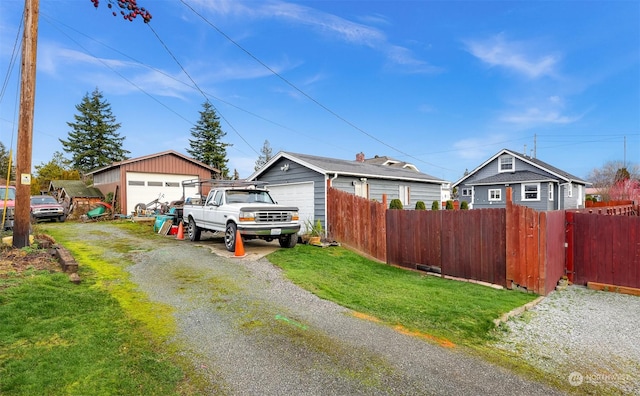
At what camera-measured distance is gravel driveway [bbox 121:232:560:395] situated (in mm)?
3047

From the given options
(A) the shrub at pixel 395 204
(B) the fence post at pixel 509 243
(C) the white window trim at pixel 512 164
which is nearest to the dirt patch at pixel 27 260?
(B) the fence post at pixel 509 243

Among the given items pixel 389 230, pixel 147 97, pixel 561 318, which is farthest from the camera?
pixel 147 97

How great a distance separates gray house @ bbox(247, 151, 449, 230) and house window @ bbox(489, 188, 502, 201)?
1402 centimetres

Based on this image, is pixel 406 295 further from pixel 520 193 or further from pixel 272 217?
pixel 520 193

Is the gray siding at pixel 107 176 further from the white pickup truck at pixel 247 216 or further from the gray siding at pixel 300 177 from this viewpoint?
the white pickup truck at pixel 247 216

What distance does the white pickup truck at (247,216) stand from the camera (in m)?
9.41

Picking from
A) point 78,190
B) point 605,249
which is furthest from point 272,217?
point 78,190

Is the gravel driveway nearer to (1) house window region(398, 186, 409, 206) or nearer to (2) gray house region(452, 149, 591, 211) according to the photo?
(1) house window region(398, 186, 409, 206)

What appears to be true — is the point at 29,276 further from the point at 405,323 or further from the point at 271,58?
the point at 271,58

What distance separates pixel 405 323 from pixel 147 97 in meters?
19.6

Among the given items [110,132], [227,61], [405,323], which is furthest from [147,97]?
[110,132]

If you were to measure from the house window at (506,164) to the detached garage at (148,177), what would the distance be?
2529 centimetres

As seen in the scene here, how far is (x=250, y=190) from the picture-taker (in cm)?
1078

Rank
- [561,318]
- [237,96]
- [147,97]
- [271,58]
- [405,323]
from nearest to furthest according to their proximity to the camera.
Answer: [405,323] → [561,318] → [271,58] → [147,97] → [237,96]
